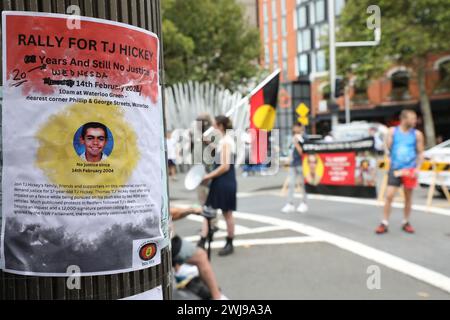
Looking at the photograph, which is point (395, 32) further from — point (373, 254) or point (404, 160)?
point (373, 254)

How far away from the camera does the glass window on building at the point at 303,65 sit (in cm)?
5631

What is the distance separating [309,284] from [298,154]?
4.95 m

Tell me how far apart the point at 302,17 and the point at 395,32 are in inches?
1182

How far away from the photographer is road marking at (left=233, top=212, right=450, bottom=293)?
4.88 m

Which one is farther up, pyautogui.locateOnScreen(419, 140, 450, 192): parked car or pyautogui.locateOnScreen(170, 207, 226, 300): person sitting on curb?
pyautogui.locateOnScreen(419, 140, 450, 192): parked car

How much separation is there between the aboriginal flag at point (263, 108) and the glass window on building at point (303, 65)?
5186 centimetres

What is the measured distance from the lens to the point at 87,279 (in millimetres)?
2074

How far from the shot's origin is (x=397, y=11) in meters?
29.8

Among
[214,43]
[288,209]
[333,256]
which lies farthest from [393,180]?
[214,43]

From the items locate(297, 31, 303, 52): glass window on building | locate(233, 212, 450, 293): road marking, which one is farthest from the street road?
locate(297, 31, 303, 52): glass window on building

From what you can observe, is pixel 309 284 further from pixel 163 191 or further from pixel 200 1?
pixel 200 1

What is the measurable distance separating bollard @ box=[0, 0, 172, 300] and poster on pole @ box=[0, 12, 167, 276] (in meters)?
0.03

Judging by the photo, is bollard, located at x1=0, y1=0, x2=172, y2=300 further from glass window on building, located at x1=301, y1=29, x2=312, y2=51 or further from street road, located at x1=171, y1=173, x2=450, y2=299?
glass window on building, located at x1=301, y1=29, x2=312, y2=51

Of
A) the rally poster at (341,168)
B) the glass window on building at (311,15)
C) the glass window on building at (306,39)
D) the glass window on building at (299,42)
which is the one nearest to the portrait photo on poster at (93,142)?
the rally poster at (341,168)
